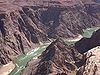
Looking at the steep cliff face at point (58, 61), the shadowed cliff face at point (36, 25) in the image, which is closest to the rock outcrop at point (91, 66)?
the steep cliff face at point (58, 61)

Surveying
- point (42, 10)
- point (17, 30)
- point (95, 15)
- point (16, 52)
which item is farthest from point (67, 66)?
point (95, 15)

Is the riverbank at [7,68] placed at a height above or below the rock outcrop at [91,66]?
below

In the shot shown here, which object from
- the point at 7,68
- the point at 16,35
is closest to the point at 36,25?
the point at 16,35

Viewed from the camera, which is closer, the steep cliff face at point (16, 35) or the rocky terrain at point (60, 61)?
the rocky terrain at point (60, 61)

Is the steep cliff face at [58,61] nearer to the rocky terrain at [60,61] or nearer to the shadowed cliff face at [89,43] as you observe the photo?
the rocky terrain at [60,61]

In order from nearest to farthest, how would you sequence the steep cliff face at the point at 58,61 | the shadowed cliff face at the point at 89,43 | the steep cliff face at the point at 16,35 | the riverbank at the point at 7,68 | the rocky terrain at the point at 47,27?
the steep cliff face at the point at 58,61 → the rocky terrain at the point at 47,27 → the riverbank at the point at 7,68 → the shadowed cliff face at the point at 89,43 → the steep cliff face at the point at 16,35

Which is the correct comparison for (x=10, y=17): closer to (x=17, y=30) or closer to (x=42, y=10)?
(x=17, y=30)

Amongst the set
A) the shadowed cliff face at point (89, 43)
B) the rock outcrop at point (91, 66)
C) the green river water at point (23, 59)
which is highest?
the rock outcrop at point (91, 66)

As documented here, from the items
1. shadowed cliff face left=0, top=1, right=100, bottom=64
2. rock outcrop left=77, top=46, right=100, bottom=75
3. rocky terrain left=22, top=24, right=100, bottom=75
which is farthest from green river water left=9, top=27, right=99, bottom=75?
rock outcrop left=77, top=46, right=100, bottom=75

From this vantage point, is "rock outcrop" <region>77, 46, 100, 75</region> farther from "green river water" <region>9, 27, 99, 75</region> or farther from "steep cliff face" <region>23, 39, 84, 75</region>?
"green river water" <region>9, 27, 99, 75</region>
